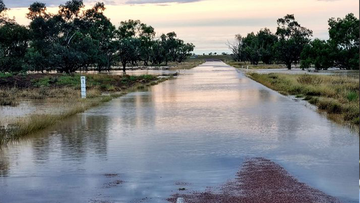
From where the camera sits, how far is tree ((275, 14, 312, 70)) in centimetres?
8788

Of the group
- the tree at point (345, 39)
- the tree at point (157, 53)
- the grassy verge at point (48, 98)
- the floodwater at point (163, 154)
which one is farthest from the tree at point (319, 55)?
the tree at point (157, 53)

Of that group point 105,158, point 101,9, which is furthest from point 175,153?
point 101,9

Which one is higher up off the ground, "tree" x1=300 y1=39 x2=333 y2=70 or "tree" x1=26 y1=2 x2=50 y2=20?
"tree" x1=26 y1=2 x2=50 y2=20

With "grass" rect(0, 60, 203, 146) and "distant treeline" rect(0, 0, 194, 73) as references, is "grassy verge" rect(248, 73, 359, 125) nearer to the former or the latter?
"grass" rect(0, 60, 203, 146)

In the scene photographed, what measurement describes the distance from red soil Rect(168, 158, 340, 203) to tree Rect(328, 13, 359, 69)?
56.8 m

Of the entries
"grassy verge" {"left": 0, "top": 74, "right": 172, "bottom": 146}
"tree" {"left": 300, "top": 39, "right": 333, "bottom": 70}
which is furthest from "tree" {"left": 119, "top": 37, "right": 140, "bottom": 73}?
"grassy verge" {"left": 0, "top": 74, "right": 172, "bottom": 146}

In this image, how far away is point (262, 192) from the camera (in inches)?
295

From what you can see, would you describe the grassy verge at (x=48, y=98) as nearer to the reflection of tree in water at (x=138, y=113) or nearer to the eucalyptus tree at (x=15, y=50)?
the reflection of tree in water at (x=138, y=113)

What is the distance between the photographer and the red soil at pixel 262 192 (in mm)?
7082

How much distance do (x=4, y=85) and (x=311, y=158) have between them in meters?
34.0

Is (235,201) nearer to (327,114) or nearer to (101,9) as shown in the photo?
(327,114)

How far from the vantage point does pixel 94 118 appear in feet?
58.3

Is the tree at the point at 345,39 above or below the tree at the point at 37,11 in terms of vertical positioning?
→ below

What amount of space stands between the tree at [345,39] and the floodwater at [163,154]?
157 feet
